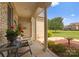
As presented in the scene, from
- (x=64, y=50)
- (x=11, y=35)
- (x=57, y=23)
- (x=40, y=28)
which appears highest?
(x=57, y=23)

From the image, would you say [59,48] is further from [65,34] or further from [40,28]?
[40,28]

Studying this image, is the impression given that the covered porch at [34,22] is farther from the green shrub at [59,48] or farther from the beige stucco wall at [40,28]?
the green shrub at [59,48]

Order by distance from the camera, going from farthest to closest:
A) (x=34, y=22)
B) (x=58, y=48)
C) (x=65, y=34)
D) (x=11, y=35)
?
1. (x=34, y=22)
2. (x=58, y=48)
3. (x=65, y=34)
4. (x=11, y=35)

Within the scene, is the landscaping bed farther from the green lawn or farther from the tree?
the tree

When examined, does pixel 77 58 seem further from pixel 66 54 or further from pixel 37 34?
pixel 37 34

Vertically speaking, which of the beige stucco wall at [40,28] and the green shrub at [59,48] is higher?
the beige stucco wall at [40,28]

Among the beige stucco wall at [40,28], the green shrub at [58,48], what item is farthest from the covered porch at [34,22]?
the green shrub at [58,48]

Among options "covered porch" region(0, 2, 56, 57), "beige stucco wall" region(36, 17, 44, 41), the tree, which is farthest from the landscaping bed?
"beige stucco wall" region(36, 17, 44, 41)

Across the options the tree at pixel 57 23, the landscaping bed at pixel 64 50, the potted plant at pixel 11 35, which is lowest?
the landscaping bed at pixel 64 50

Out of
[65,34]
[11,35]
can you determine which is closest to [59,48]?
[65,34]

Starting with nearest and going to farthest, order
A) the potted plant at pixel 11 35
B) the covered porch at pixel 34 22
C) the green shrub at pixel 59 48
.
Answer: the potted plant at pixel 11 35
the green shrub at pixel 59 48
the covered porch at pixel 34 22

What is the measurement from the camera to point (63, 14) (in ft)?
12.4

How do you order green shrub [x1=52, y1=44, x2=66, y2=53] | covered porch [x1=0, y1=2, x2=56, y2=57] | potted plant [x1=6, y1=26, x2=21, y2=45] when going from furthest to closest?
covered porch [x1=0, y1=2, x2=56, y2=57]
green shrub [x1=52, y1=44, x2=66, y2=53]
potted plant [x1=6, y1=26, x2=21, y2=45]

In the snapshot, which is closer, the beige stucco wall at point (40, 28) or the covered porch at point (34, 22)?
the covered porch at point (34, 22)
